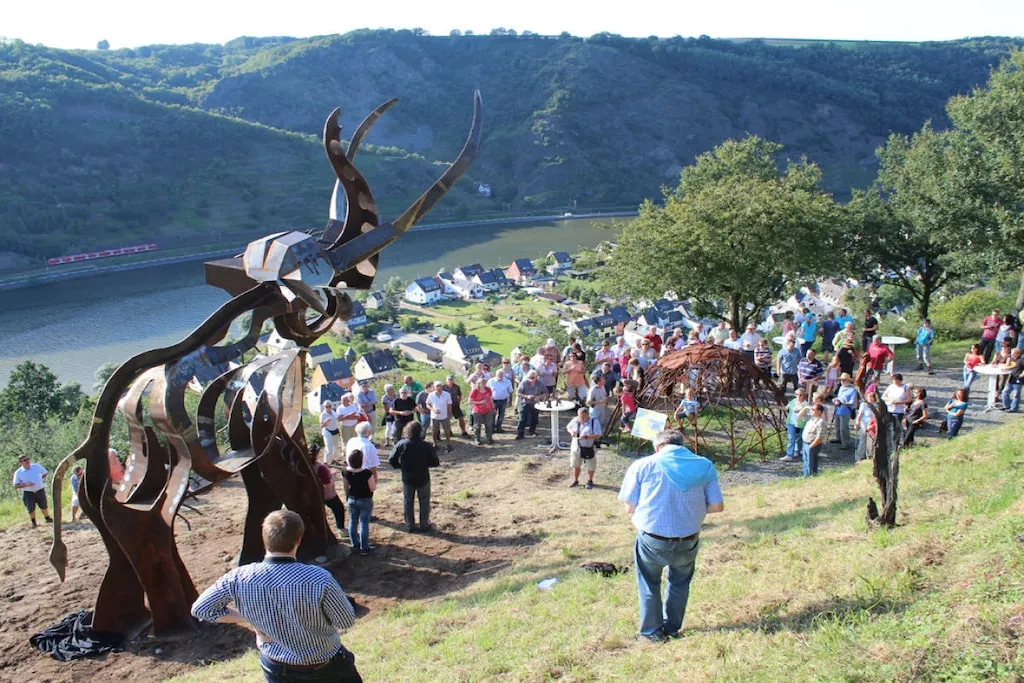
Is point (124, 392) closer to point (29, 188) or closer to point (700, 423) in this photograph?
point (700, 423)

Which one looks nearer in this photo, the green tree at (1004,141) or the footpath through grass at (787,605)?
the footpath through grass at (787,605)

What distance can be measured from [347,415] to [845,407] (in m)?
7.72

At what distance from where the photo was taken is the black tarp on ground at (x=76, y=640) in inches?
287

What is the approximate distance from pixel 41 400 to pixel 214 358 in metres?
36.8

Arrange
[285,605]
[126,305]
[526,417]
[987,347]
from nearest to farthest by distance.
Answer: [285,605] → [526,417] → [987,347] → [126,305]

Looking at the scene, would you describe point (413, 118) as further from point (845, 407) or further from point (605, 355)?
point (845, 407)

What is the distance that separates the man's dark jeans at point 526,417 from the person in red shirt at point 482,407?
0.48 m

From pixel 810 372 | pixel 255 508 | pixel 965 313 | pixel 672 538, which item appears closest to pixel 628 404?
pixel 810 372

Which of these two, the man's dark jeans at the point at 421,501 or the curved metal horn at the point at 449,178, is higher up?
the curved metal horn at the point at 449,178

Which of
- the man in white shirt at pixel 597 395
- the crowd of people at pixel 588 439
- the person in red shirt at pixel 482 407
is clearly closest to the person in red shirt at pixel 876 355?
the crowd of people at pixel 588 439

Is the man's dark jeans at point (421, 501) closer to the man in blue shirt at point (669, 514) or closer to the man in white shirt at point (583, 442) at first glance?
the man in white shirt at point (583, 442)

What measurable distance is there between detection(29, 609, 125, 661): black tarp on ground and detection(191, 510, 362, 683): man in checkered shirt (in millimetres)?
4576

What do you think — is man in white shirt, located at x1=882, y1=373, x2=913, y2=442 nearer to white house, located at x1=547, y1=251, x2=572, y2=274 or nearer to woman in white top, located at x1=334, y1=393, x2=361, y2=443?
woman in white top, located at x1=334, y1=393, x2=361, y2=443

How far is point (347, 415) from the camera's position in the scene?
38.7 feet
